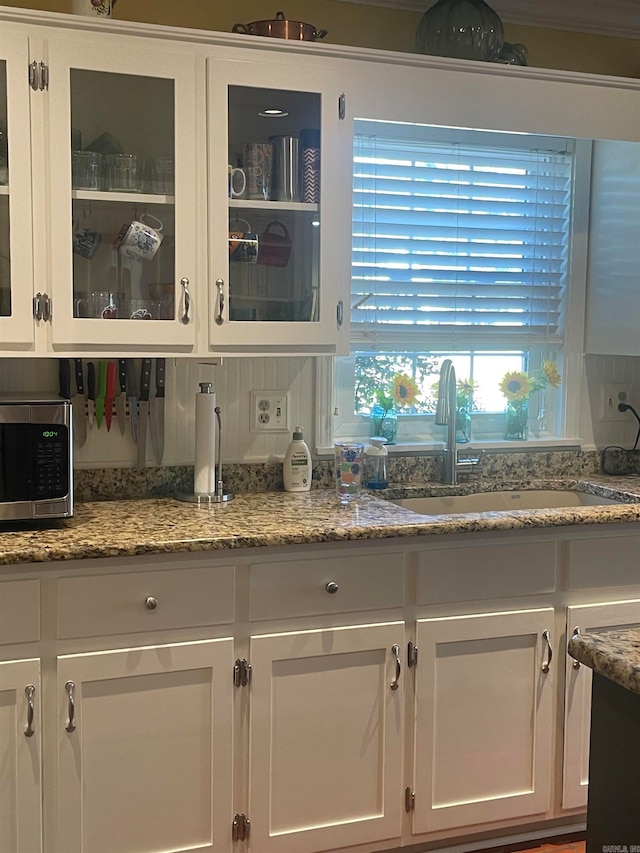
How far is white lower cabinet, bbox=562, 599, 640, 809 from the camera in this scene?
95.2 inches

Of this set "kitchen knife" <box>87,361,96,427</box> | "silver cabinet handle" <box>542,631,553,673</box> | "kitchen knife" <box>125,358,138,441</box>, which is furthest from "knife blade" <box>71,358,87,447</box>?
"silver cabinet handle" <box>542,631,553,673</box>

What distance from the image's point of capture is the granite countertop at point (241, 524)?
6.51ft

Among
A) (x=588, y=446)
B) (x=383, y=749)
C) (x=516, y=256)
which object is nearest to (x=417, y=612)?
(x=383, y=749)

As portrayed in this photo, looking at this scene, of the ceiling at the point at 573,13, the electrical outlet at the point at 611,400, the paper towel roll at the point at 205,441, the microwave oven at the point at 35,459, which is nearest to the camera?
the microwave oven at the point at 35,459

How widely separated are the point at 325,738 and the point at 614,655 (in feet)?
3.74

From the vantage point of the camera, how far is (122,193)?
2.26 m

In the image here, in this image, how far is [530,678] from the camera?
7.82 feet

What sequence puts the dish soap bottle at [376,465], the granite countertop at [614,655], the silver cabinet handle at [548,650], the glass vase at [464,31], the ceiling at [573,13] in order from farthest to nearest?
the ceiling at [573,13] → the dish soap bottle at [376,465] → the glass vase at [464,31] → the silver cabinet handle at [548,650] → the granite countertop at [614,655]

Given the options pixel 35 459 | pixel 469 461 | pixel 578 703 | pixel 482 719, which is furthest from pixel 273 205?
pixel 578 703

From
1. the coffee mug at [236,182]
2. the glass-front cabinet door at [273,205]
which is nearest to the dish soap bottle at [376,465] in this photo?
the glass-front cabinet door at [273,205]

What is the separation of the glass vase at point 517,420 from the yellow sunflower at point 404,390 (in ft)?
1.23

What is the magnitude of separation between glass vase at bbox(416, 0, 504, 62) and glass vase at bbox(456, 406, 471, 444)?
1.07 meters

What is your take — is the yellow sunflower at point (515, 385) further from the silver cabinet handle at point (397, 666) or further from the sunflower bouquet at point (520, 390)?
the silver cabinet handle at point (397, 666)

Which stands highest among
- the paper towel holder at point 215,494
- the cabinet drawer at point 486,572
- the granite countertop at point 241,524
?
the paper towel holder at point 215,494
